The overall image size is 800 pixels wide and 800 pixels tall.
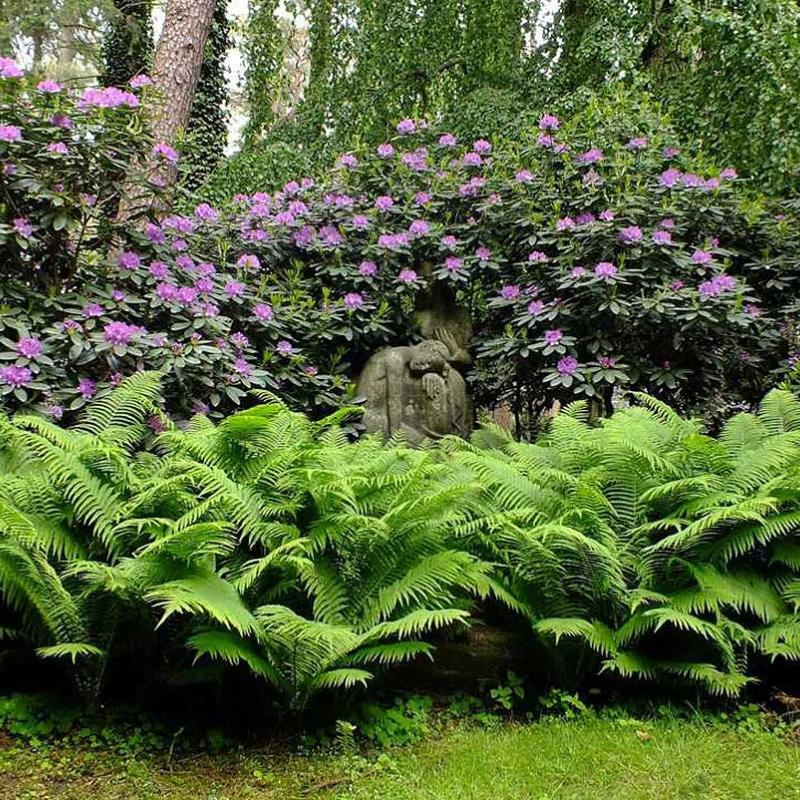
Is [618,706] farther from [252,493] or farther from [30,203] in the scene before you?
[30,203]

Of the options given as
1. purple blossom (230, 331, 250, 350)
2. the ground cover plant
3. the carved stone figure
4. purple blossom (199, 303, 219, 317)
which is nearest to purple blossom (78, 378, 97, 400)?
purple blossom (199, 303, 219, 317)

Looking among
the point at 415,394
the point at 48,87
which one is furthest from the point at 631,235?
the point at 48,87

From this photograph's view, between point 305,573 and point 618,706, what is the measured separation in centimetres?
121

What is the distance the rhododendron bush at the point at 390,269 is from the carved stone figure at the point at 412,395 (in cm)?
23

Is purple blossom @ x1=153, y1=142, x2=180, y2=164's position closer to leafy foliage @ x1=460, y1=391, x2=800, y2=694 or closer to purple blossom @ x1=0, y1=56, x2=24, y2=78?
purple blossom @ x1=0, y1=56, x2=24, y2=78

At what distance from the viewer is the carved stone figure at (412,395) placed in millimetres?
5453

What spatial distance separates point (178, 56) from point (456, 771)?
21.9 feet

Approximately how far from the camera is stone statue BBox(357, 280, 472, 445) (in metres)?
5.45

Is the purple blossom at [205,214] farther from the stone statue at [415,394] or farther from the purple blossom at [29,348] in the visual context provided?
the purple blossom at [29,348]

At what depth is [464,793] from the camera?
222 centimetres

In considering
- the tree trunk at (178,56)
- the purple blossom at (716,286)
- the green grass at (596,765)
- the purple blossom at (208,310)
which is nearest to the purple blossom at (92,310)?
the purple blossom at (208,310)

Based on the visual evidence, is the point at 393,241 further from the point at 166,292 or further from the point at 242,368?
the point at 166,292

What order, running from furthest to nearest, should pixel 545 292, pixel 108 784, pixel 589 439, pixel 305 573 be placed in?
pixel 545 292, pixel 589 439, pixel 305 573, pixel 108 784

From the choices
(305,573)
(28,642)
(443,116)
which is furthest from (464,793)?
(443,116)
